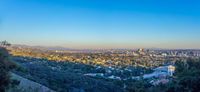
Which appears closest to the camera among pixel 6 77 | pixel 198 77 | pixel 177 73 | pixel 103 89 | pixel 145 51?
pixel 6 77

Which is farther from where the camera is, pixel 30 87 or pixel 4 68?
pixel 4 68

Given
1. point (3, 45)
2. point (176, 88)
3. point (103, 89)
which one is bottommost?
point (103, 89)

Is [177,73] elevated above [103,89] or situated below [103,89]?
above

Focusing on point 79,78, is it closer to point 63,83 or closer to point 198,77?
point 63,83

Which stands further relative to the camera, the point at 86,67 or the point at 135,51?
the point at 135,51

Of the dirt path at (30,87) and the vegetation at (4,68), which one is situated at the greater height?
the vegetation at (4,68)

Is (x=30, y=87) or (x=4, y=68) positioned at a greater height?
(x=4, y=68)

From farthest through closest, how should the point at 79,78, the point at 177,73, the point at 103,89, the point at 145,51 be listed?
the point at 145,51 < the point at 79,78 < the point at 103,89 < the point at 177,73

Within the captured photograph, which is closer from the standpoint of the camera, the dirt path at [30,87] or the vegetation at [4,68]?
the dirt path at [30,87]

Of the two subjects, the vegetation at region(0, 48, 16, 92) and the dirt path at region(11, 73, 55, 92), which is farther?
the vegetation at region(0, 48, 16, 92)

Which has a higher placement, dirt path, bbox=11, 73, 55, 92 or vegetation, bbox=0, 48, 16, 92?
vegetation, bbox=0, 48, 16, 92

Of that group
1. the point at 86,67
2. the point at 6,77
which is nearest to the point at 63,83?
the point at 6,77
